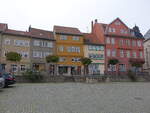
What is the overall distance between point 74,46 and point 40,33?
930cm

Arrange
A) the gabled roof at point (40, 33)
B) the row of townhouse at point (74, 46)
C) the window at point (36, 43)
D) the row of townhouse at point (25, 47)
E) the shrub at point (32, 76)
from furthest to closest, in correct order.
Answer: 1. the gabled roof at point (40, 33)
2. the window at point (36, 43)
3. the row of townhouse at point (74, 46)
4. the row of townhouse at point (25, 47)
5. the shrub at point (32, 76)

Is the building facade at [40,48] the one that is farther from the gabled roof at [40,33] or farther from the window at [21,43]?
the window at [21,43]

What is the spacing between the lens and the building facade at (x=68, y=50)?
3819 centimetres

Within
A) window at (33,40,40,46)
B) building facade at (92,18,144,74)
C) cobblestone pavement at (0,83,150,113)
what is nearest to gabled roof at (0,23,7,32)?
window at (33,40,40,46)

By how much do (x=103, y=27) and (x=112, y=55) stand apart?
322 inches

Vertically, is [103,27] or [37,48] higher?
[103,27]

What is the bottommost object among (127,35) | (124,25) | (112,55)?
(112,55)

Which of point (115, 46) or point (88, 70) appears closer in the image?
point (88, 70)

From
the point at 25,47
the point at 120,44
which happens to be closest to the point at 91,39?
the point at 120,44

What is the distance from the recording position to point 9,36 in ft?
114

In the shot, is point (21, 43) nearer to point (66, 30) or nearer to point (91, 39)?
point (66, 30)

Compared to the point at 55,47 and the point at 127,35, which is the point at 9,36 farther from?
the point at 127,35

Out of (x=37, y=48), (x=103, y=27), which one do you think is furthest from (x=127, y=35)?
(x=37, y=48)

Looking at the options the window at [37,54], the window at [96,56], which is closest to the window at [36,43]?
the window at [37,54]
